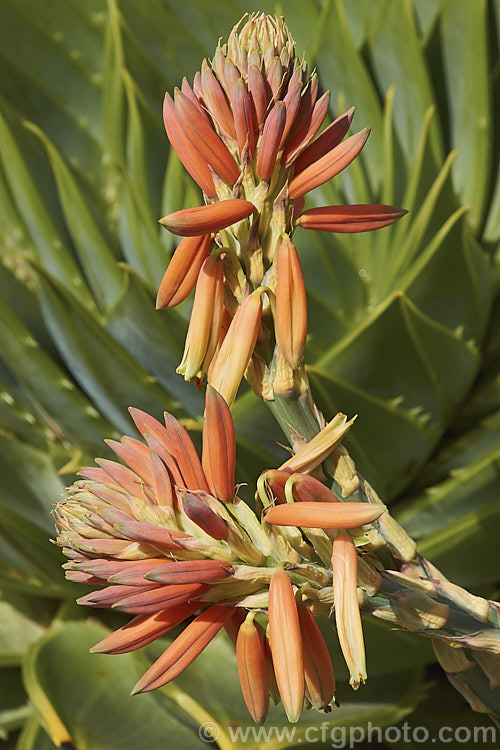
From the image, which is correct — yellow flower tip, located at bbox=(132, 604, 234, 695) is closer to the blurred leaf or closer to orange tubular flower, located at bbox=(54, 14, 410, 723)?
orange tubular flower, located at bbox=(54, 14, 410, 723)

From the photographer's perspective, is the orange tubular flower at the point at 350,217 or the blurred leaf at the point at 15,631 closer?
the orange tubular flower at the point at 350,217

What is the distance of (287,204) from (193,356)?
0.08 m

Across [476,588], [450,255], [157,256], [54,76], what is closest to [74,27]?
[54,76]

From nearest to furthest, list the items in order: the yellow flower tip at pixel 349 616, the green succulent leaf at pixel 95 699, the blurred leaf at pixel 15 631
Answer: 1. the yellow flower tip at pixel 349 616
2. the green succulent leaf at pixel 95 699
3. the blurred leaf at pixel 15 631

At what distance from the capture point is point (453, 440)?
95 cm

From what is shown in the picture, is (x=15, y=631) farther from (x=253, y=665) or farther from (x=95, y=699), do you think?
(x=253, y=665)

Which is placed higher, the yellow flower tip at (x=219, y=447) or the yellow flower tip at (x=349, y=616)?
the yellow flower tip at (x=219, y=447)

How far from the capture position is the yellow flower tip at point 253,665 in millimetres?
298

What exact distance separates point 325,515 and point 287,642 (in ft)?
0.16

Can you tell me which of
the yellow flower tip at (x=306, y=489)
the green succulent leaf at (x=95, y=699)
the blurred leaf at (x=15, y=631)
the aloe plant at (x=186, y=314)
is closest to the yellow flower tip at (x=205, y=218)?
the yellow flower tip at (x=306, y=489)

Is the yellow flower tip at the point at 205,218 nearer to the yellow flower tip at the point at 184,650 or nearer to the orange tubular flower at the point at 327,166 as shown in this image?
the orange tubular flower at the point at 327,166

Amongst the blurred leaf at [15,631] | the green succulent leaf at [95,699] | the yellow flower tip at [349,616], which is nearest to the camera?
the yellow flower tip at [349,616]

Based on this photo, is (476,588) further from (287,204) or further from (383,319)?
(287,204)

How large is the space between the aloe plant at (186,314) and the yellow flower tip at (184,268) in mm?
311
